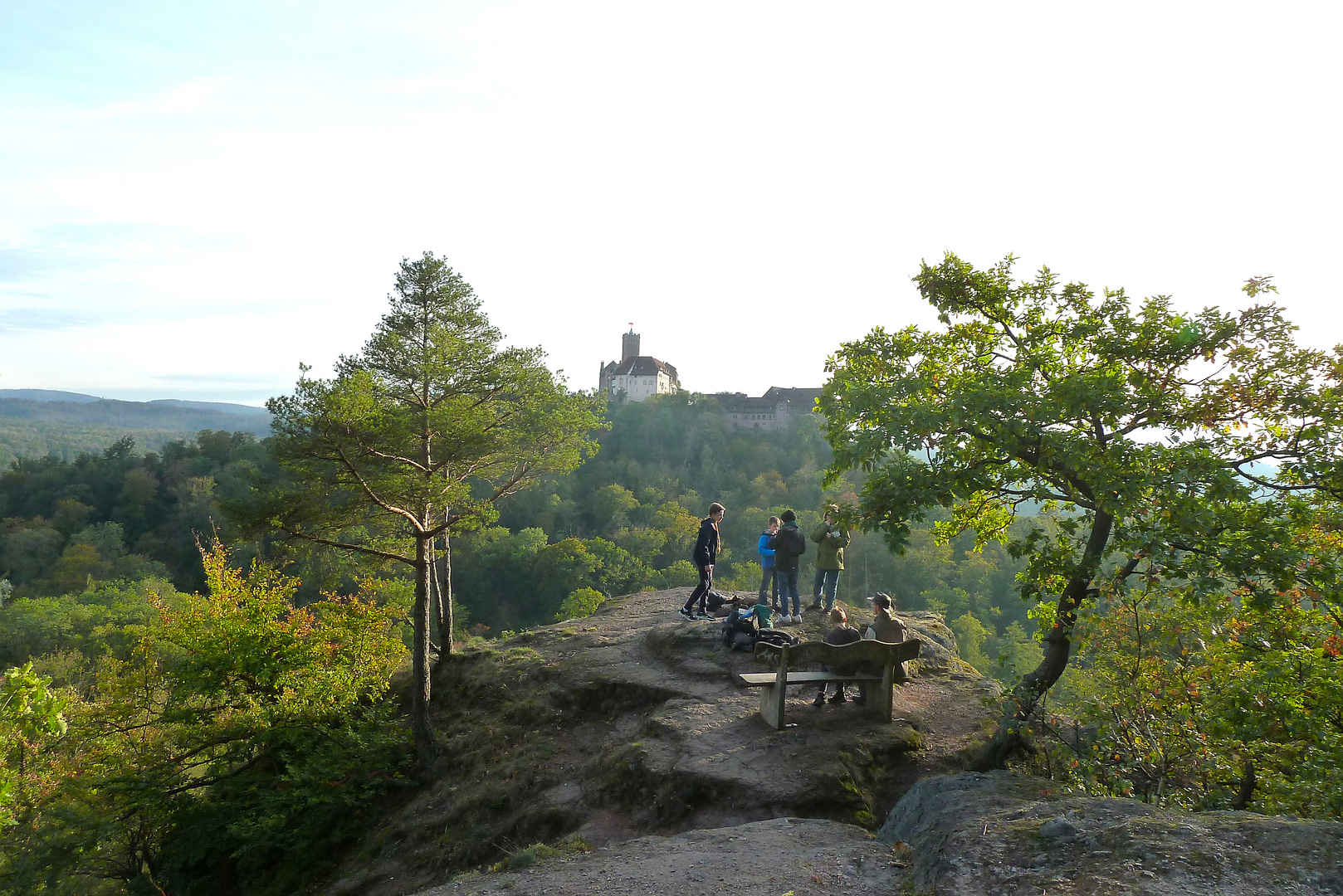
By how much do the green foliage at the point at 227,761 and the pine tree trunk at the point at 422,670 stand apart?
1.38 feet

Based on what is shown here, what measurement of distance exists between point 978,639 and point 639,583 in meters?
21.8

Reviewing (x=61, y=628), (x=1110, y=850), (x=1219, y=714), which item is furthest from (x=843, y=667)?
(x=61, y=628)

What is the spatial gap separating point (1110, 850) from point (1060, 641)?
8.66 feet

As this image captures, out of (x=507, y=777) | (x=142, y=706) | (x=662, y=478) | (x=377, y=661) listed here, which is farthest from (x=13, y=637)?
(x=662, y=478)

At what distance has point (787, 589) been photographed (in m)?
11.0

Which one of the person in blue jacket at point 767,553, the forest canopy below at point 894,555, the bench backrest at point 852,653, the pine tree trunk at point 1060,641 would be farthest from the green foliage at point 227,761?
the pine tree trunk at point 1060,641

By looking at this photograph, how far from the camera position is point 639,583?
4794 centimetres

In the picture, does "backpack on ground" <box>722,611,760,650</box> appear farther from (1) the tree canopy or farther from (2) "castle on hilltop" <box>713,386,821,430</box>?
(2) "castle on hilltop" <box>713,386,821,430</box>

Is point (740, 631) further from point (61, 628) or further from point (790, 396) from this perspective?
point (790, 396)

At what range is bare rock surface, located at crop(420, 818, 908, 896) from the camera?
4633 millimetres

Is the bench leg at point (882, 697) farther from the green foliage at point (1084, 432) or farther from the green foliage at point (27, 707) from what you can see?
the green foliage at point (27, 707)

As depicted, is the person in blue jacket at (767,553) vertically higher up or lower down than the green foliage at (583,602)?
higher up

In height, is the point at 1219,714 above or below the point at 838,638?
above

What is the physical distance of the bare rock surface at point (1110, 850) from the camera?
3.44 m
